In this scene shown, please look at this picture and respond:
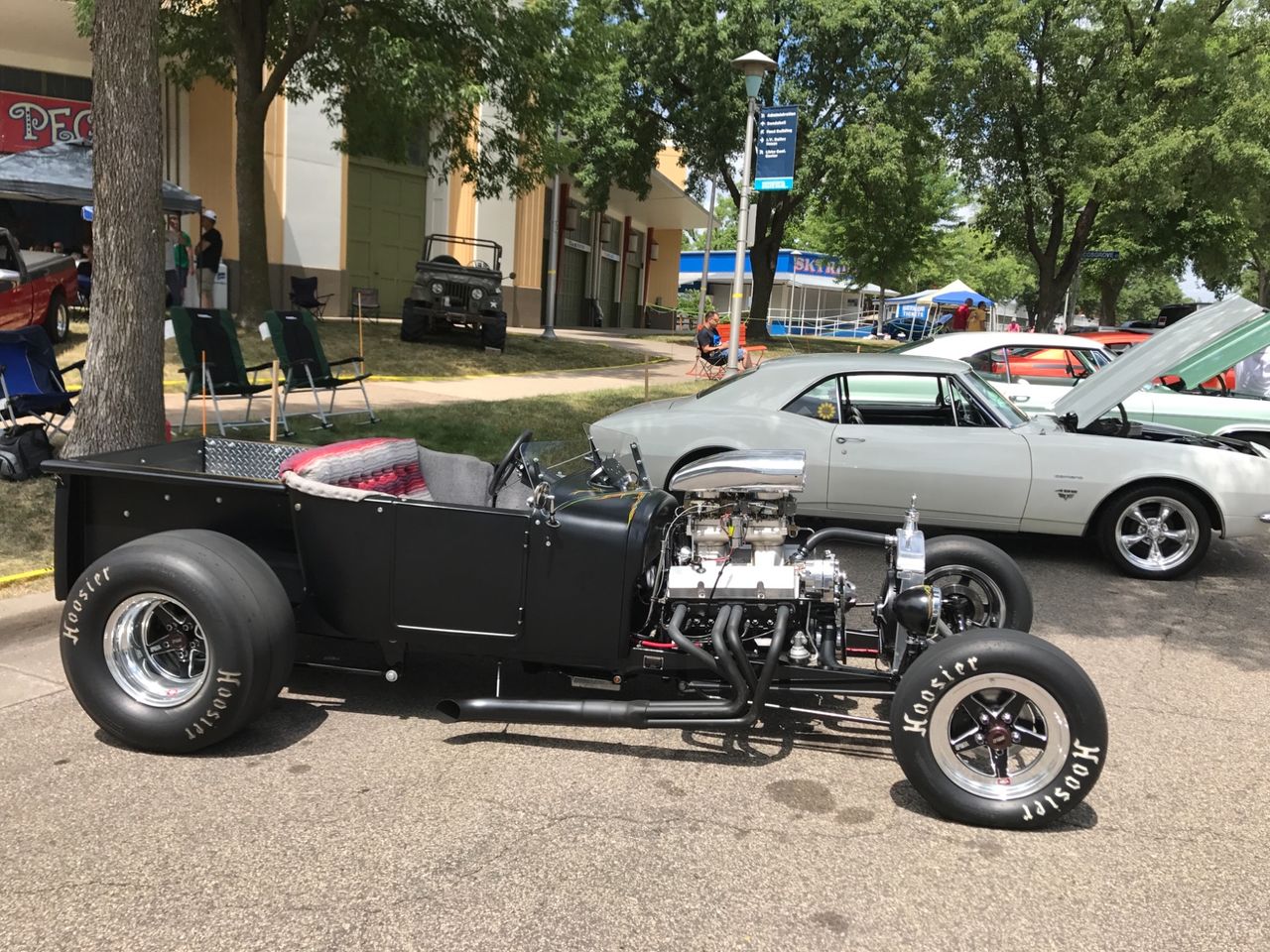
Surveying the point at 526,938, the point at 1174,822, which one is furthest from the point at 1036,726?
the point at 526,938

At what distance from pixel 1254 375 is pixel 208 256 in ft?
48.3

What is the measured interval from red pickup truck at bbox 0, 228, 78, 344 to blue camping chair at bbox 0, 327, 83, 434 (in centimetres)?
478

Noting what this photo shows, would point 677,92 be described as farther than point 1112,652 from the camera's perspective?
Yes

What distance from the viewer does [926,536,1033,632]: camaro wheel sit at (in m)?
4.43

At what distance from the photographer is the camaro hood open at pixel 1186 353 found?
6102 millimetres

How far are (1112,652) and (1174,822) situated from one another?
1.94 metres

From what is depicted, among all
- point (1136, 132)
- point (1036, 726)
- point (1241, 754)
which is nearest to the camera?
point (1036, 726)

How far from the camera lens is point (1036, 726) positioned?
3.33m

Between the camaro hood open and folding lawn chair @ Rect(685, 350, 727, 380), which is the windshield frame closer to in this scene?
the camaro hood open

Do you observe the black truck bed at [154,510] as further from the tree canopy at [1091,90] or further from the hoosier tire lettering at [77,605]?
the tree canopy at [1091,90]

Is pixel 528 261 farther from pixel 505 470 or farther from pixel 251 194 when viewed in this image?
Result: pixel 505 470

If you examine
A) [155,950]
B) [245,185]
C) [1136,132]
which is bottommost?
[155,950]

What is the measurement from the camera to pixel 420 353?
15.9m

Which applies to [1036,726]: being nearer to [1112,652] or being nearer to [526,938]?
[526,938]
